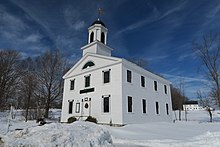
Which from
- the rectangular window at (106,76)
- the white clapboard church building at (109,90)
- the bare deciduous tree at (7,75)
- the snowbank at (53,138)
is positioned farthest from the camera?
the bare deciduous tree at (7,75)

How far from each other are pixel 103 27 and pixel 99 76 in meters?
8.05

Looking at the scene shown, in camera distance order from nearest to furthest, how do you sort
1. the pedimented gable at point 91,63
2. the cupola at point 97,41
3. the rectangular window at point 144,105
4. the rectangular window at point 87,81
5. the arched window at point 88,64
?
the pedimented gable at point 91,63 → the rectangular window at point 144,105 → the rectangular window at point 87,81 → the arched window at point 88,64 → the cupola at point 97,41

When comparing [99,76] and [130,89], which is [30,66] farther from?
[130,89]

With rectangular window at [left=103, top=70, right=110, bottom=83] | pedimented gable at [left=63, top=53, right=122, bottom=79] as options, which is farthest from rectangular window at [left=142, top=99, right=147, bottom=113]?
pedimented gable at [left=63, top=53, right=122, bottom=79]

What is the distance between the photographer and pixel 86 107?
1802 cm

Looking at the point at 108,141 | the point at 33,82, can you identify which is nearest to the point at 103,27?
the point at 33,82

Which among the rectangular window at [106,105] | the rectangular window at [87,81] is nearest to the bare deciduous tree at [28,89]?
the rectangular window at [87,81]

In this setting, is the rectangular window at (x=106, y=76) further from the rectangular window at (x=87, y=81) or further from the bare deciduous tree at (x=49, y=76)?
the bare deciduous tree at (x=49, y=76)

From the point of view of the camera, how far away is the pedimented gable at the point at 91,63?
683 inches

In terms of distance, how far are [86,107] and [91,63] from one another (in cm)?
523

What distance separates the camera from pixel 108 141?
18.6 ft

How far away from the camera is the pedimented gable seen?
17.3m

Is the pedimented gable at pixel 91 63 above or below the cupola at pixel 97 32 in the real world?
below

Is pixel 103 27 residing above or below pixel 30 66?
above
